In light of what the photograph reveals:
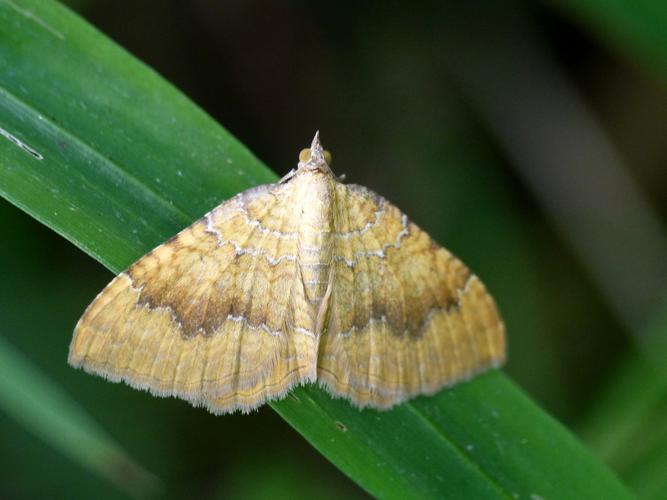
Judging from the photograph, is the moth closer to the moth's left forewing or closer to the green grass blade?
the moth's left forewing

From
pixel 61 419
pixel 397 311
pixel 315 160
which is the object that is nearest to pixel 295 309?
pixel 397 311

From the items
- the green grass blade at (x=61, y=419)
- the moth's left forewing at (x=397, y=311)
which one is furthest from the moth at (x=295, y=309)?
the green grass blade at (x=61, y=419)

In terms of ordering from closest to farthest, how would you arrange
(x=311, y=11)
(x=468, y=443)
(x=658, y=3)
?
(x=468, y=443)
(x=658, y=3)
(x=311, y=11)

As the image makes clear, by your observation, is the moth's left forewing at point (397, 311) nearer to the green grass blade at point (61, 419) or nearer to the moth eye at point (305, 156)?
the moth eye at point (305, 156)

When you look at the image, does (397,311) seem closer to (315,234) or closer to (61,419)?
(315,234)

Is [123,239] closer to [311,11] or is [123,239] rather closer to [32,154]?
[32,154]

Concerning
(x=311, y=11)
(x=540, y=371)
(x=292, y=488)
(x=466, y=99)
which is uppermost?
Result: (x=311, y=11)

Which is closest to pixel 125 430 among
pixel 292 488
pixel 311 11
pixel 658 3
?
pixel 292 488

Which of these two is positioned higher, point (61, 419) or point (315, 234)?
point (315, 234)
